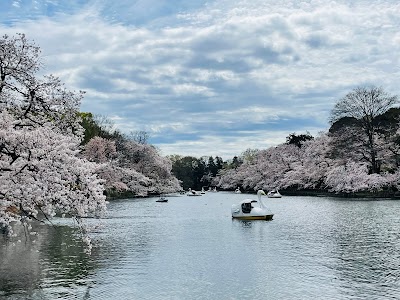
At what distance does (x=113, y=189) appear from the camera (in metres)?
66.7

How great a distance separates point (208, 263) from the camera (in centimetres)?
1677

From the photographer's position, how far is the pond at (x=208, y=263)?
1290cm

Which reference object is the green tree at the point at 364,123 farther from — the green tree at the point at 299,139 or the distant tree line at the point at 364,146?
the green tree at the point at 299,139

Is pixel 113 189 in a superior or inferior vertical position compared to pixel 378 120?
inferior

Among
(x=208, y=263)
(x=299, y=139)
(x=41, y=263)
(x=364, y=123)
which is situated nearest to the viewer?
(x=41, y=263)

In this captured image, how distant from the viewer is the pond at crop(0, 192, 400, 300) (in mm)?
12898

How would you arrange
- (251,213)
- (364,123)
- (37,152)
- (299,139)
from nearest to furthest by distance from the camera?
(37,152), (251,213), (364,123), (299,139)

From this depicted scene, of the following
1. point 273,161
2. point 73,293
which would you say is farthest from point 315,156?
point 73,293

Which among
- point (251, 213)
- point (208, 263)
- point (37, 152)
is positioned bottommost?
point (208, 263)

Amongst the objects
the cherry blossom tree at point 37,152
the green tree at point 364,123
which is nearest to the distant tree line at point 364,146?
the green tree at point 364,123

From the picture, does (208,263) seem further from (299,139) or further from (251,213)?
(299,139)

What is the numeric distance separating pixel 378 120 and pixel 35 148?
54414 mm

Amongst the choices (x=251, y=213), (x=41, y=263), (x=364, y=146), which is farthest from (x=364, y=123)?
(x=41, y=263)

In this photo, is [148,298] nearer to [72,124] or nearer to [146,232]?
[72,124]
